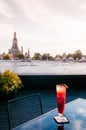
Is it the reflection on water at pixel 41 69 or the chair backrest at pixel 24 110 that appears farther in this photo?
the reflection on water at pixel 41 69

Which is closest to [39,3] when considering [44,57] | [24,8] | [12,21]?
[24,8]

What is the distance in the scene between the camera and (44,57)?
154ft

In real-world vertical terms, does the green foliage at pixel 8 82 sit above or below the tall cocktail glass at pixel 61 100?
below

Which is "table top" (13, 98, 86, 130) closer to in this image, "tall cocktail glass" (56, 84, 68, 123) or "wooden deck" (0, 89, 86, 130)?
"tall cocktail glass" (56, 84, 68, 123)

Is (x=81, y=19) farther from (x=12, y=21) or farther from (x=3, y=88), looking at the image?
(x=3, y=88)

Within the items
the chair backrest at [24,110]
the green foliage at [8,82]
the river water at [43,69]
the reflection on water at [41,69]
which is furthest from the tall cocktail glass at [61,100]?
the reflection on water at [41,69]

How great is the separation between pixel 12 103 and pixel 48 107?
2814mm

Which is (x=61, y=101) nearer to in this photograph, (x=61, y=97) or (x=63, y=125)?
(x=61, y=97)

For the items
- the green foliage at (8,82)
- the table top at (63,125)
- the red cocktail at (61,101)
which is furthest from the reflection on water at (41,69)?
the red cocktail at (61,101)

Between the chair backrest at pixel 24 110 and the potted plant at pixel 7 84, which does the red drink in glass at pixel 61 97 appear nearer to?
the chair backrest at pixel 24 110

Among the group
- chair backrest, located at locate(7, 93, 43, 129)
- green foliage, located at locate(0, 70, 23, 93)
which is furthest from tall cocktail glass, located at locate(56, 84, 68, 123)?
green foliage, located at locate(0, 70, 23, 93)

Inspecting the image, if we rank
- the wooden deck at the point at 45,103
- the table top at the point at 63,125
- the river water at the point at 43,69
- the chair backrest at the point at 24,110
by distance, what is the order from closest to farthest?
the table top at the point at 63,125
the chair backrest at the point at 24,110
the wooden deck at the point at 45,103
the river water at the point at 43,69

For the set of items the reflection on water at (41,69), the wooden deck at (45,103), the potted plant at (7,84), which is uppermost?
the potted plant at (7,84)

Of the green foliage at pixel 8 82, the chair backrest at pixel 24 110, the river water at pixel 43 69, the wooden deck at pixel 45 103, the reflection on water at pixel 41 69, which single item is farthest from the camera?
the reflection on water at pixel 41 69
